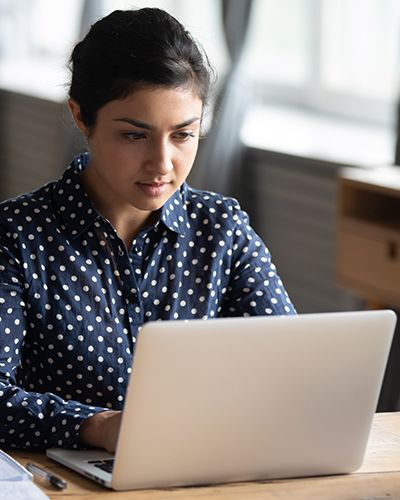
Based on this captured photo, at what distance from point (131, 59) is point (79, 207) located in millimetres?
267

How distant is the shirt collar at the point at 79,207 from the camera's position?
1988 millimetres

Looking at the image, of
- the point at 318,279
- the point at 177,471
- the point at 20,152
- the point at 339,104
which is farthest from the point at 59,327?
the point at 20,152

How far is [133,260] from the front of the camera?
2.03 metres

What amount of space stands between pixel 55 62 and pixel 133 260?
4.66 m

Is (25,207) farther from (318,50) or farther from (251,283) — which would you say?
(318,50)

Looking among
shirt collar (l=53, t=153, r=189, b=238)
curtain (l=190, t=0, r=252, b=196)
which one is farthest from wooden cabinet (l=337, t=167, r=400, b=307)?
shirt collar (l=53, t=153, r=189, b=238)

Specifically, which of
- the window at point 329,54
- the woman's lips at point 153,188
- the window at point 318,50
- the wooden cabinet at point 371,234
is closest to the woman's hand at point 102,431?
the woman's lips at point 153,188

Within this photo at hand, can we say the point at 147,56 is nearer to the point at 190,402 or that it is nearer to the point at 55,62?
the point at 190,402

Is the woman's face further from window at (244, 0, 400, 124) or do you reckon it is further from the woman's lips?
window at (244, 0, 400, 124)

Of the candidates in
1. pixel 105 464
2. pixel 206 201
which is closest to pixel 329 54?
pixel 206 201

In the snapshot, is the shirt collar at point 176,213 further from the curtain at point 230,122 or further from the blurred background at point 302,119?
the curtain at point 230,122

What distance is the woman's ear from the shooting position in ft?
6.56

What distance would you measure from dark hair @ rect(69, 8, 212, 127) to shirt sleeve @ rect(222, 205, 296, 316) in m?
0.29

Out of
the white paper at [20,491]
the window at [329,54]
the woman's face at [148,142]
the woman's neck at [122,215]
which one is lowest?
the white paper at [20,491]
